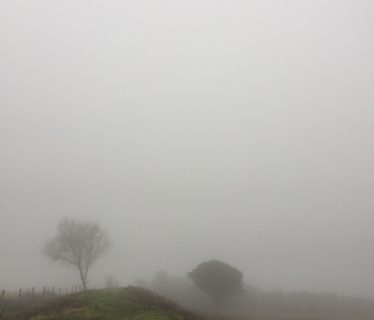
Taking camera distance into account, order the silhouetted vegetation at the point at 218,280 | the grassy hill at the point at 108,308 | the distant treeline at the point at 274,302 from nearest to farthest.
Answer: the grassy hill at the point at 108,308, the silhouetted vegetation at the point at 218,280, the distant treeline at the point at 274,302

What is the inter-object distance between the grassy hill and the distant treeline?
3258cm

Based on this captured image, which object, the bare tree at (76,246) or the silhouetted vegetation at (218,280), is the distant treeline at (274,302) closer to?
the silhouetted vegetation at (218,280)

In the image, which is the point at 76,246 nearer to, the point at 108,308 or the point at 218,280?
the point at 218,280

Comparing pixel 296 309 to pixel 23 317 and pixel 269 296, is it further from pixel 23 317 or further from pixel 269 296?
pixel 23 317

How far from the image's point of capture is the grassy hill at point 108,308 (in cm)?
3020

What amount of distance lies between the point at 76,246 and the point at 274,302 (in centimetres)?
4144

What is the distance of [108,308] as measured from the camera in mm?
31547

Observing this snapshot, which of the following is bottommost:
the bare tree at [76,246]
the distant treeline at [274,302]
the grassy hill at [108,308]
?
the distant treeline at [274,302]

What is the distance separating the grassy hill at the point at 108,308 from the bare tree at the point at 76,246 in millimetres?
35927

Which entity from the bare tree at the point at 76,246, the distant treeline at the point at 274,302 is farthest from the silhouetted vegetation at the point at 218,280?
the bare tree at the point at 76,246

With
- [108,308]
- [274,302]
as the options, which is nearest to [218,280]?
[274,302]

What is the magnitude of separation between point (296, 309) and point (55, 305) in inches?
2071

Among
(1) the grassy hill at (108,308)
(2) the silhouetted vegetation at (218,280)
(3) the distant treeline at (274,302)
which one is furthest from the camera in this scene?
(3) the distant treeline at (274,302)

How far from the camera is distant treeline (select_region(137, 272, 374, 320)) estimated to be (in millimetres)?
69062
